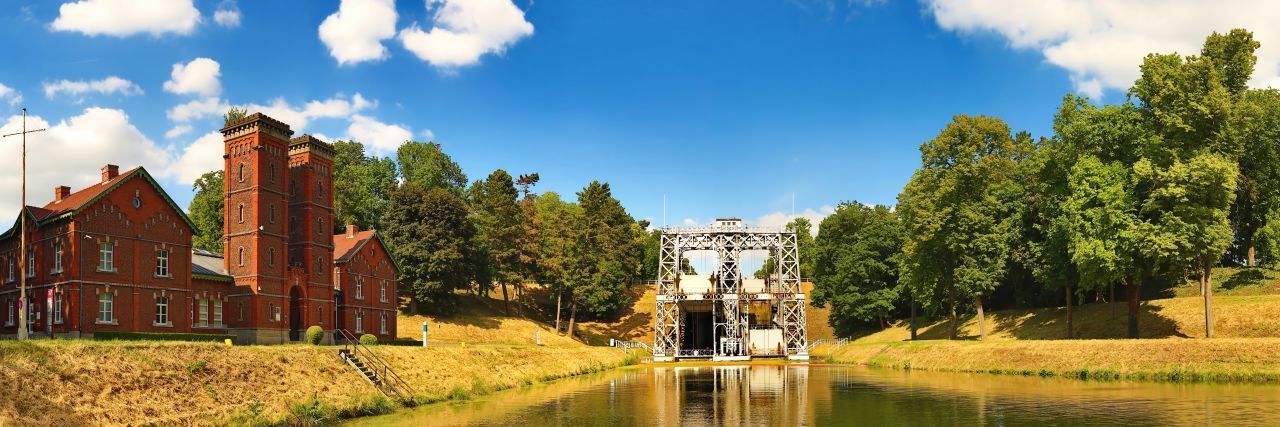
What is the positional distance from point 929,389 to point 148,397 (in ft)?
101

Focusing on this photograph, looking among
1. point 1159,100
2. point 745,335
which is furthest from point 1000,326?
point 1159,100

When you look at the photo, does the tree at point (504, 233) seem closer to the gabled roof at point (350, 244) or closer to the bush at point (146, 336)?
the gabled roof at point (350, 244)

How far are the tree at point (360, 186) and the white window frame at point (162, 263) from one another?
35.1 m

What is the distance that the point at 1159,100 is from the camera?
149 ft

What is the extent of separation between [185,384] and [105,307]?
53.5 ft

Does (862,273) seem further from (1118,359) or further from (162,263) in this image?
(162,263)

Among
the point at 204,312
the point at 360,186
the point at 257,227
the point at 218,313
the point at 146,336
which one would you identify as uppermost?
the point at 360,186

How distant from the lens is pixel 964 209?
6038cm

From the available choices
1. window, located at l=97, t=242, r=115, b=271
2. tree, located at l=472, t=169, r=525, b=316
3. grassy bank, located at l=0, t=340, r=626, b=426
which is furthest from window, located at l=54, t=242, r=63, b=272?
tree, located at l=472, t=169, r=525, b=316

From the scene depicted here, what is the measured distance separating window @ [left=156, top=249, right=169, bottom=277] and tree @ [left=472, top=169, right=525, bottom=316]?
3981 cm

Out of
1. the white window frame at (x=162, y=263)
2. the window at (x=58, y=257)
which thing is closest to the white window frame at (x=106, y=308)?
the window at (x=58, y=257)

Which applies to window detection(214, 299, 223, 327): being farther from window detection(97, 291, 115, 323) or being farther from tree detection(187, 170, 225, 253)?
tree detection(187, 170, 225, 253)

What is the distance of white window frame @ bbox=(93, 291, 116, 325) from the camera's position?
38.1 metres

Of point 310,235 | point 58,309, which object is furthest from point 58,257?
point 310,235
